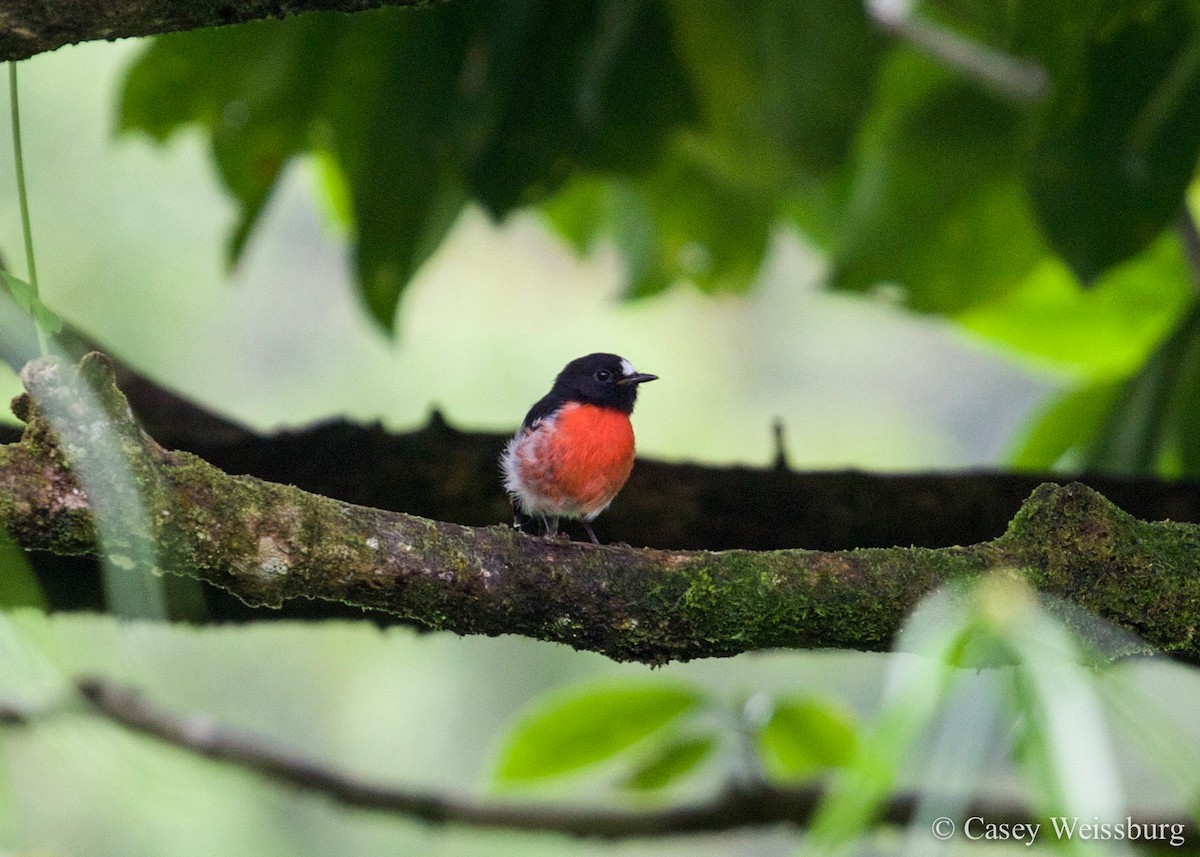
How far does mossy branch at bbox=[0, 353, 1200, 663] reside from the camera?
1.77 metres

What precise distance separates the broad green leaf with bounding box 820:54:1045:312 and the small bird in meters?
0.86

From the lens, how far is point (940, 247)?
4242 millimetres

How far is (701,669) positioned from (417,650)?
8.82ft

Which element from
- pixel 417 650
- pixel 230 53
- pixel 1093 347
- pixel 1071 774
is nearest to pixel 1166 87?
pixel 1093 347

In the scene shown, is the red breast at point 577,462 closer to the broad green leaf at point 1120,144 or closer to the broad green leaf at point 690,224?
the broad green leaf at point 690,224

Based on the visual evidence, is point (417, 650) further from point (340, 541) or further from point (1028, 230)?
point (340, 541)

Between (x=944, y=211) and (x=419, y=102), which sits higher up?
(x=944, y=211)

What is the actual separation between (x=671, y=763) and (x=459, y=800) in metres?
0.65

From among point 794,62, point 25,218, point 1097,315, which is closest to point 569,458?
point 794,62

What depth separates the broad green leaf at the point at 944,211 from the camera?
13.6ft

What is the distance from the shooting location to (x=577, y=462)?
147 inches

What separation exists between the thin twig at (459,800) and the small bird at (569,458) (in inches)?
33.6

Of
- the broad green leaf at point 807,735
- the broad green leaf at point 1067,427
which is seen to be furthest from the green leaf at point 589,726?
the broad green leaf at point 1067,427

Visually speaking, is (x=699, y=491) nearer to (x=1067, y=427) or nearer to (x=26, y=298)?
(x=1067, y=427)
